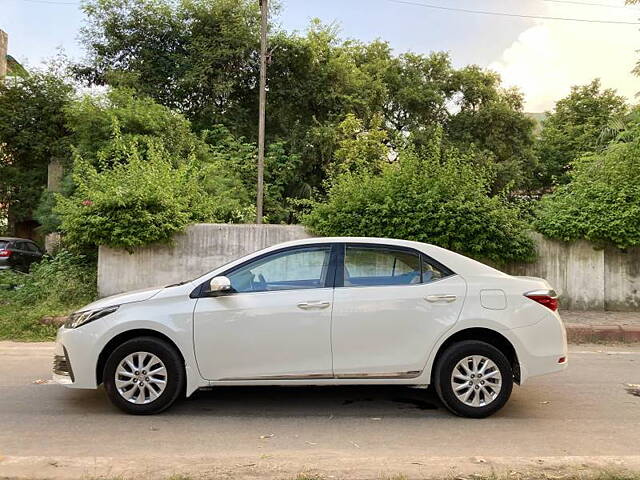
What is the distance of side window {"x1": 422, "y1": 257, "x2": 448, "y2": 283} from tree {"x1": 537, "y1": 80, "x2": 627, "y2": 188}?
26057mm

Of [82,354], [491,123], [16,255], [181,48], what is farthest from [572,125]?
[82,354]

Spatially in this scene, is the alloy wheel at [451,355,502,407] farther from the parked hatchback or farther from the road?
the parked hatchback

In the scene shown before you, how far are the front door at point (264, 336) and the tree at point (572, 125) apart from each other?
26884mm

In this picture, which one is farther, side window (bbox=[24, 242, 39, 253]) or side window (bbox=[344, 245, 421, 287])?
side window (bbox=[24, 242, 39, 253])

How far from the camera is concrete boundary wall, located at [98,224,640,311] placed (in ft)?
36.0

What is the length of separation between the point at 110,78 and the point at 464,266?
18.7 m

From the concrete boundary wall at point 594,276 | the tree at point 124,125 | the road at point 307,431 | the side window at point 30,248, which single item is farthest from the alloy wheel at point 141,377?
the side window at point 30,248

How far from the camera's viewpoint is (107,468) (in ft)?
12.8

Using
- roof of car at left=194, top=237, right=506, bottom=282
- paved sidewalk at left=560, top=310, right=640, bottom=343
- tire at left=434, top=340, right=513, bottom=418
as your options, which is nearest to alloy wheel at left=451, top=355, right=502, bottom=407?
tire at left=434, top=340, right=513, bottom=418

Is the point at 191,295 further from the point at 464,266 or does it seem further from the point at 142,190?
the point at 142,190

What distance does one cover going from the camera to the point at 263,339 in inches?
197

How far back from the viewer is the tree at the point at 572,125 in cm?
2936

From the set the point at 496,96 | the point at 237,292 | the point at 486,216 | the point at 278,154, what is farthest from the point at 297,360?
the point at 496,96

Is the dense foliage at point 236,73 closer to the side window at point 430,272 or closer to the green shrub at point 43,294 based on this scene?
the green shrub at point 43,294
